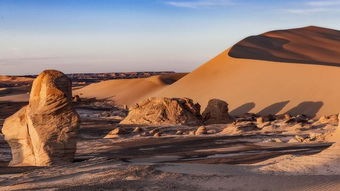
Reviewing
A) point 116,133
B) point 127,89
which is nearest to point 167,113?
point 116,133

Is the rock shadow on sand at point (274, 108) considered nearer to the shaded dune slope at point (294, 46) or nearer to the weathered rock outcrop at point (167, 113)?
the weathered rock outcrop at point (167, 113)

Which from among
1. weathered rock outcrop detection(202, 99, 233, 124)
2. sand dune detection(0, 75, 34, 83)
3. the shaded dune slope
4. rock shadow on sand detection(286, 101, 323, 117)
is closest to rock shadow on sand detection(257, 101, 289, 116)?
rock shadow on sand detection(286, 101, 323, 117)

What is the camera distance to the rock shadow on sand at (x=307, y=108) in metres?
35.9

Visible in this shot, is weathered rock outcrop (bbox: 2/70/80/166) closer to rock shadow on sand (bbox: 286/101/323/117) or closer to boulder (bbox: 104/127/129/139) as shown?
boulder (bbox: 104/127/129/139)

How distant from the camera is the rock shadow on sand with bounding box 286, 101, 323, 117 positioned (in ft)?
118

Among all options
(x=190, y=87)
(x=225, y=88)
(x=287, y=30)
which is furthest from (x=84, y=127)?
(x=287, y=30)

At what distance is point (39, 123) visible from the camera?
Answer: 13.0m

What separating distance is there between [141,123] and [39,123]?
1661 centimetres

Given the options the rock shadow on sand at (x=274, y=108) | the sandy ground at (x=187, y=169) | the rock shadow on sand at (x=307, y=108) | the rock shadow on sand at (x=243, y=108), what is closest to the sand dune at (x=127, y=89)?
the rock shadow on sand at (x=243, y=108)

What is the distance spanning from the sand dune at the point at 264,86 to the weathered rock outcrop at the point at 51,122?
24.9 metres

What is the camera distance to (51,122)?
13008mm

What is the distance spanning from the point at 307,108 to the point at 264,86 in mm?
8978

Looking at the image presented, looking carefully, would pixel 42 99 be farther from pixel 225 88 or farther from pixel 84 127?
pixel 225 88

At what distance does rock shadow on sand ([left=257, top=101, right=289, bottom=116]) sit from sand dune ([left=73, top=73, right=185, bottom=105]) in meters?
25.1
